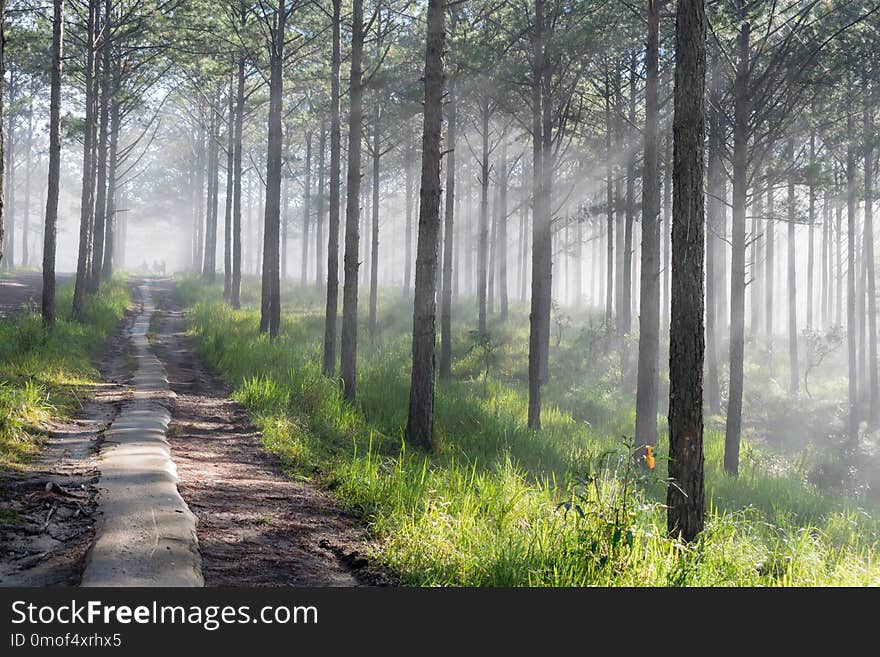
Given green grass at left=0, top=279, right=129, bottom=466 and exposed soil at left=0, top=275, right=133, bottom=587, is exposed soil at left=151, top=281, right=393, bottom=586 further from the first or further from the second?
green grass at left=0, top=279, right=129, bottom=466

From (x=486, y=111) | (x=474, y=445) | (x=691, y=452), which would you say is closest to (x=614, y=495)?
(x=691, y=452)

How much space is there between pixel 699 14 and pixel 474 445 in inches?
270

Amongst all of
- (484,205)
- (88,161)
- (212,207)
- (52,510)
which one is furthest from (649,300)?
(212,207)

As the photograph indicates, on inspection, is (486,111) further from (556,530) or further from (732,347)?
(556,530)

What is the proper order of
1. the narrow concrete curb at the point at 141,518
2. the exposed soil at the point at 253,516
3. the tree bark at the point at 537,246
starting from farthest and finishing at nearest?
the tree bark at the point at 537,246, the exposed soil at the point at 253,516, the narrow concrete curb at the point at 141,518

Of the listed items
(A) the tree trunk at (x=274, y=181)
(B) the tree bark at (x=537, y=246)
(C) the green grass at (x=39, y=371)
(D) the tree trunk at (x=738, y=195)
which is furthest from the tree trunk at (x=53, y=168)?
(D) the tree trunk at (x=738, y=195)

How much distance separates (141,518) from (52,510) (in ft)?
2.47

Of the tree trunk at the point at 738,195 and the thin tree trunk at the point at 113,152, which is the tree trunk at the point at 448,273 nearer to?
the tree trunk at the point at 738,195

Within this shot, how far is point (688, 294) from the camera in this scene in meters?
6.35

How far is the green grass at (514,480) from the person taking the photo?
451cm

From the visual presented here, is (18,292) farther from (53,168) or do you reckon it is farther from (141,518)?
(141,518)

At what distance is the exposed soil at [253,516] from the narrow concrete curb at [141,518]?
17cm

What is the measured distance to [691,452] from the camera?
6.34 metres

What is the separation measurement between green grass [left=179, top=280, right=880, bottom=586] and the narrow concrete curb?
4.49 ft
